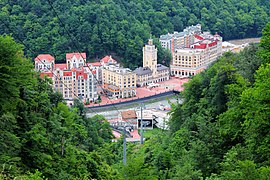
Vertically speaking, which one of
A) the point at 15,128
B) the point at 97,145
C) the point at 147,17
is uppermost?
the point at 147,17

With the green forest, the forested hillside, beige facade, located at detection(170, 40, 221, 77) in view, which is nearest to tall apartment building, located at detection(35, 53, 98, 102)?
the forested hillside

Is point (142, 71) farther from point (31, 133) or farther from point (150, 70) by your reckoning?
point (31, 133)

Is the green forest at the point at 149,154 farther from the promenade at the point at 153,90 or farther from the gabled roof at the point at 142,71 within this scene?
the gabled roof at the point at 142,71

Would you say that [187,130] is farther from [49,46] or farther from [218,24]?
[218,24]

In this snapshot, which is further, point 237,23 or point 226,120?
point 237,23

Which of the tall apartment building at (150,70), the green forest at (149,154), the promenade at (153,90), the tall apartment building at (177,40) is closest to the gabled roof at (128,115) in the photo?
the promenade at (153,90)

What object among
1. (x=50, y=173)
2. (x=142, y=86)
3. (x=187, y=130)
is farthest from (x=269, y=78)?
(x=142, y=86)

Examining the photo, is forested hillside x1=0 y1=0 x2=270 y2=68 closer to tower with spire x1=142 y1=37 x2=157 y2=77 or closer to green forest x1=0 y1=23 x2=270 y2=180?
tower with spire x1=142 y1=37 x2=157 y2=77

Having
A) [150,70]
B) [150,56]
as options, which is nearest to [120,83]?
[150,70]
